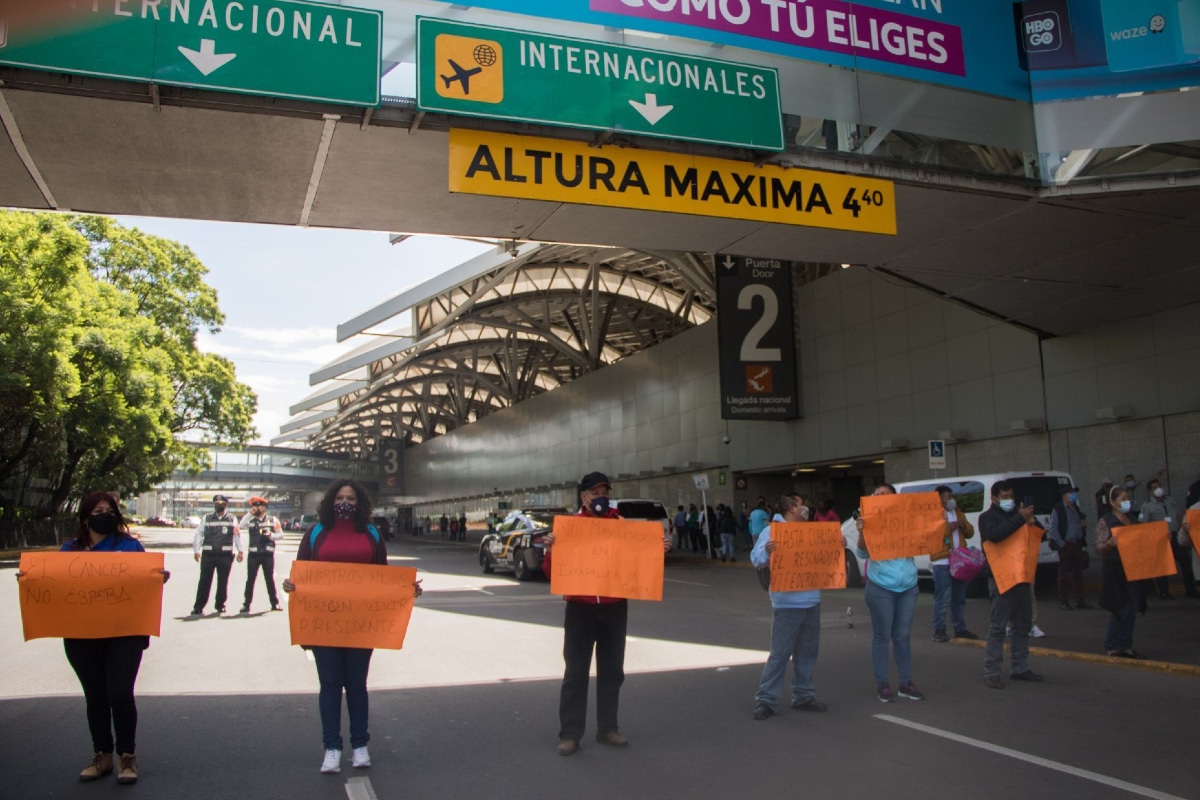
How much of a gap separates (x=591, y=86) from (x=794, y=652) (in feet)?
19.3

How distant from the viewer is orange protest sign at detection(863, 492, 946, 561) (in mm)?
7340

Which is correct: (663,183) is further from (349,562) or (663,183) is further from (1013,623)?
(349,562)

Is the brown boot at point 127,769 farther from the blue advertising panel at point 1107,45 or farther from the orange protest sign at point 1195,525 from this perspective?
the blue advertising panel at point 1107,45

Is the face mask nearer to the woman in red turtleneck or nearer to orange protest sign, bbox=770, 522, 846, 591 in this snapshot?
the woman in red turtleneck

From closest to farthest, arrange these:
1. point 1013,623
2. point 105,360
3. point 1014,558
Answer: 1. point 1014,558
2. point 1013,623
3. point 105,360

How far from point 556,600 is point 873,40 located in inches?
406

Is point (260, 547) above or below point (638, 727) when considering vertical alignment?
above

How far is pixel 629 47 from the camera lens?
9555 millimetres

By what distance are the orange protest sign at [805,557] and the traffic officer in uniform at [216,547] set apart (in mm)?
9601

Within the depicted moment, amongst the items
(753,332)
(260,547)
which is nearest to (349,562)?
(260,547)

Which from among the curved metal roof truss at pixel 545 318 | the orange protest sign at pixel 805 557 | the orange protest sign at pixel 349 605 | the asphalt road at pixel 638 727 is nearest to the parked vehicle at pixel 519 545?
the curved metal roof truss at pixel 545 318

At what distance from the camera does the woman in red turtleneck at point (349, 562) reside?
5480 mm

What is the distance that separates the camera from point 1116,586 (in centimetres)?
880

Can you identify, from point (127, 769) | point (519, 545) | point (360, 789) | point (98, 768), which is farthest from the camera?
point (519, 545)
